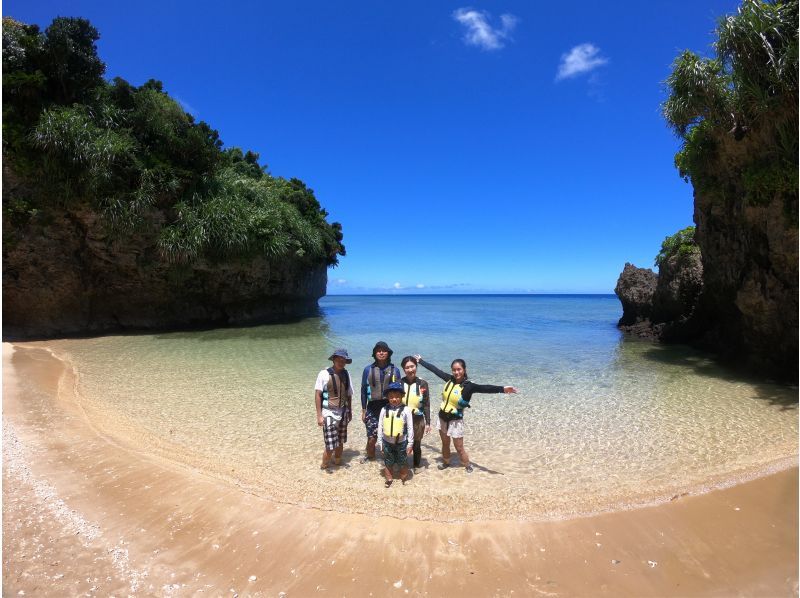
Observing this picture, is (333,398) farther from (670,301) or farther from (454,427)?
(670,301)

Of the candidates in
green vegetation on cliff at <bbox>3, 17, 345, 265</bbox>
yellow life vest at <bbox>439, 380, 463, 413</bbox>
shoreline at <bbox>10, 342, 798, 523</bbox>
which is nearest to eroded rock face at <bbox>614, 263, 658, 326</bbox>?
shoreline at <bbox>10, 342, 798, 523</bbox>

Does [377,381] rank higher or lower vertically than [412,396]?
higher

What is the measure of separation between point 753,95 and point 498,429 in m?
8.47

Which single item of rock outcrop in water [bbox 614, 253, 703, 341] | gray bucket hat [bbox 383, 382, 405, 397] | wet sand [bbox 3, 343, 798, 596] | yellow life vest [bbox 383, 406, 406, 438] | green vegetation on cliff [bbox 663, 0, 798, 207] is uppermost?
green vegetation on cliff [bbox 663, 0, 798, 207]

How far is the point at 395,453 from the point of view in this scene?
4.47 metres

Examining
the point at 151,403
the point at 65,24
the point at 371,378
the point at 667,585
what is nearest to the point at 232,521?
the point at 371,378

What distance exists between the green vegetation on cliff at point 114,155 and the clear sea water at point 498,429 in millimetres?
5738

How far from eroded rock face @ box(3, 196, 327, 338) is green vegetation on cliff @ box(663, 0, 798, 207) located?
1716 cm

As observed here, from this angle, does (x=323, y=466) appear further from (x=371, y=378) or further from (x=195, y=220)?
(x=195, y=220)

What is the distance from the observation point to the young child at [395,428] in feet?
14.2

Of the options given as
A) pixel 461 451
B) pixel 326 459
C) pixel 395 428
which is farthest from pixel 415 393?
pixel 326 459

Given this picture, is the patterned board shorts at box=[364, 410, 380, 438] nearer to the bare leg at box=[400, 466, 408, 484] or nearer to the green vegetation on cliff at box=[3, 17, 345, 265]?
the bare leg at box=[400, 466, 408, 484]

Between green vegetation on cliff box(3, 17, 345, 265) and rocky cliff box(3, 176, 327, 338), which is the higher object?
green vegetation on cliff box(3, 17, 345, 265)

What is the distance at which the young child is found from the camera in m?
4.33
